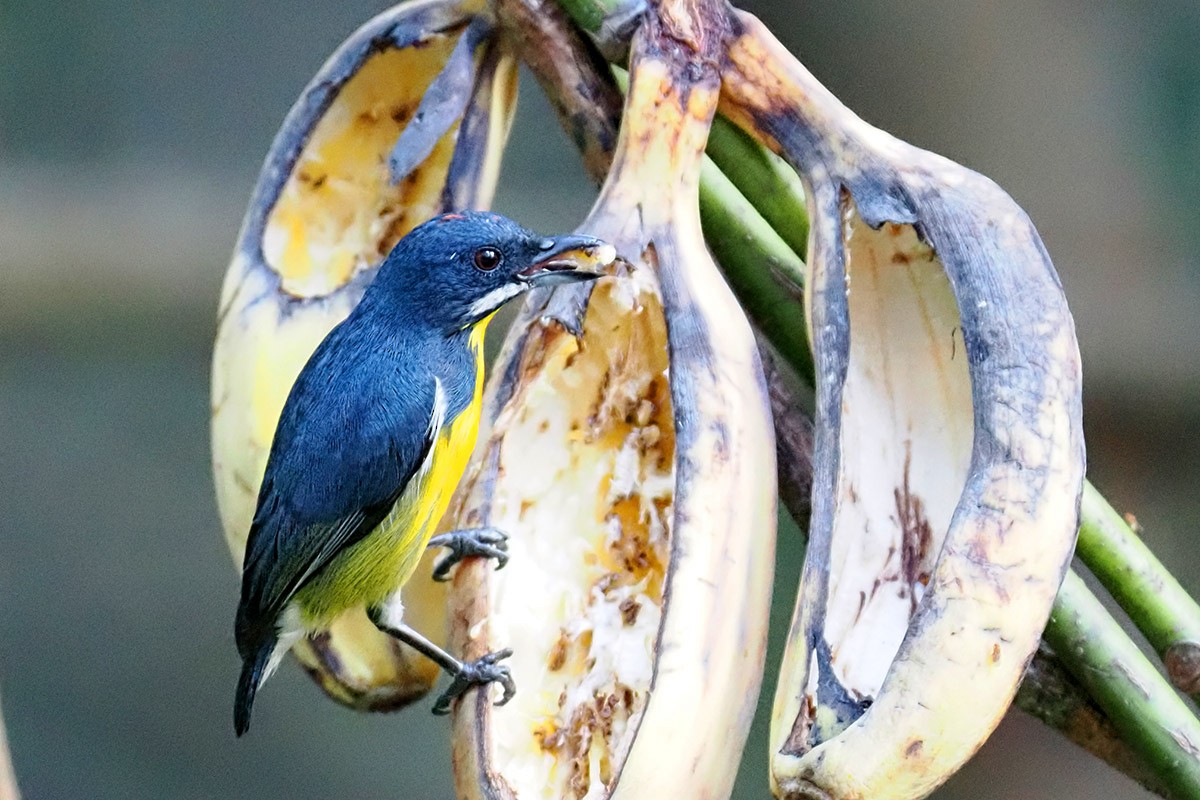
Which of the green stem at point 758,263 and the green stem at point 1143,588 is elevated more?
the green stem at point 758,263

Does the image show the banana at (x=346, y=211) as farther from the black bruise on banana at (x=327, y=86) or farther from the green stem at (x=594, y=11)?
the green stem at (x=594, y=11)

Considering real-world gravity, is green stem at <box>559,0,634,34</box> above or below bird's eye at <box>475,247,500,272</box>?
above

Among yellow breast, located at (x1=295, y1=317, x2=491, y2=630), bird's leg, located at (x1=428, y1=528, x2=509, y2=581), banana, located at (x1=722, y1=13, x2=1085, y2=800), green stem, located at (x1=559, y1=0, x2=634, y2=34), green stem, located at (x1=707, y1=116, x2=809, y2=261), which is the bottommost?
yellow breast, located at (x1=295, y1=317, x2=491, y2=630)

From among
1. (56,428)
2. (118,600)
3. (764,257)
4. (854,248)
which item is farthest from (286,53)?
(854,248)

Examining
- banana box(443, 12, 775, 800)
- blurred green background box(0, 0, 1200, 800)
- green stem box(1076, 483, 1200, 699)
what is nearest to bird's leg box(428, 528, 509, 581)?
banana box(443, 12, 775, 800)

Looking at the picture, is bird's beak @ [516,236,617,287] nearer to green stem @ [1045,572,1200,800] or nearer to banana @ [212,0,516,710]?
banana @ [212,0,516,710]

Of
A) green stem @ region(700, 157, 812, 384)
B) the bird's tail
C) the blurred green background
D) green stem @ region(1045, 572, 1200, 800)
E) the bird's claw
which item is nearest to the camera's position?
the bird's claw

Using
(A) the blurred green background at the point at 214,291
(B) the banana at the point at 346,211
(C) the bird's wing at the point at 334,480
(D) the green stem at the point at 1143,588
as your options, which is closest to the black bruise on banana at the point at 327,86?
(B) the banana at the point at 346,211
